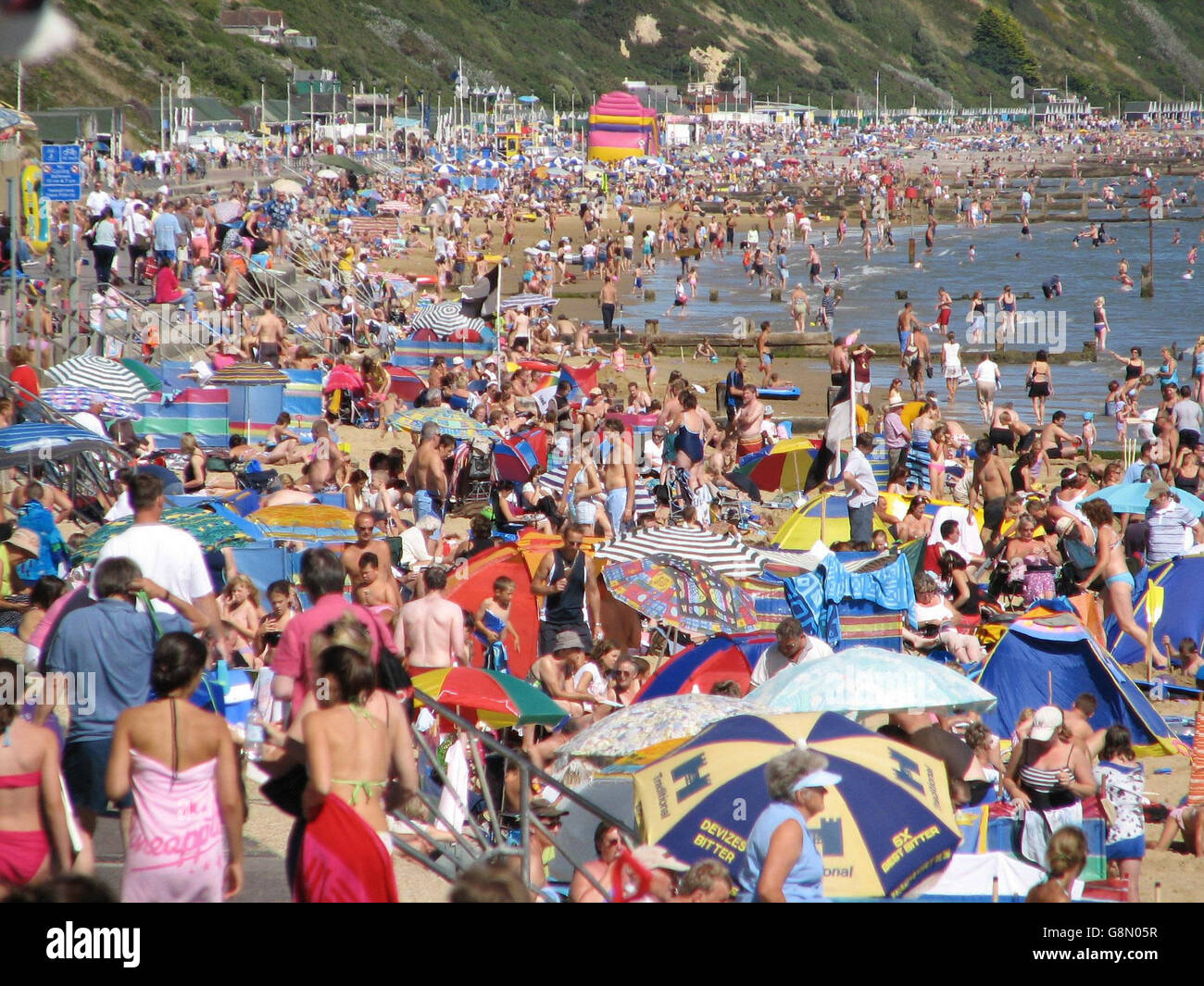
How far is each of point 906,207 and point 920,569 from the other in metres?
52.4

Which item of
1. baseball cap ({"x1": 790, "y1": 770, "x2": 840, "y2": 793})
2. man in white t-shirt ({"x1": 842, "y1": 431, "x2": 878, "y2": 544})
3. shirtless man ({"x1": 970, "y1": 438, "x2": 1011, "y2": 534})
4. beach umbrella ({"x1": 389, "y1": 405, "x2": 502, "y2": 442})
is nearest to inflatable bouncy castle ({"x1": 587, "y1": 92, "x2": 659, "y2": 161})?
beach umbrella ({"x1": 389, "y1": 405, "x2": 502, "y2": 442})

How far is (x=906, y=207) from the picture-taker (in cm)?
5947

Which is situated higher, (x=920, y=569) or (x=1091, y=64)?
(x=1091, y=64)

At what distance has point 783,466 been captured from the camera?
42.4 feet

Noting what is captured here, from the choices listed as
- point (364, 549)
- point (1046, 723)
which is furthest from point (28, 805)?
point (1046, 723)

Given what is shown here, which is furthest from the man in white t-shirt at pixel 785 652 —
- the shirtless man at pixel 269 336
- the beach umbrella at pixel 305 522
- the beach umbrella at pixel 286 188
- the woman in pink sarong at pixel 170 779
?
the beach umbrella at pixel 286 188

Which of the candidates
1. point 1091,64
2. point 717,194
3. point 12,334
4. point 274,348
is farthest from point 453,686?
point 1091,64

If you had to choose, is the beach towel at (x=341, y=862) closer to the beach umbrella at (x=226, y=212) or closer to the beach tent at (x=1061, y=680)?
the beach tent at (x=1061, y=680)

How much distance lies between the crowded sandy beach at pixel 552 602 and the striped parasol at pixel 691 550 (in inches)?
1.3

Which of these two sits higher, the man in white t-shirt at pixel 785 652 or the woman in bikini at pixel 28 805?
the woman in bikini at pixel 28 805

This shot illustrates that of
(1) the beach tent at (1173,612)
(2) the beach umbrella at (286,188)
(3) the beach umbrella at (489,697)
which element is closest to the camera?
(3) the beach umbrella at (489,697)

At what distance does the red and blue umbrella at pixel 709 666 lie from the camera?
7.22 meters

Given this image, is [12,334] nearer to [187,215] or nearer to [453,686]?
[453,686]
